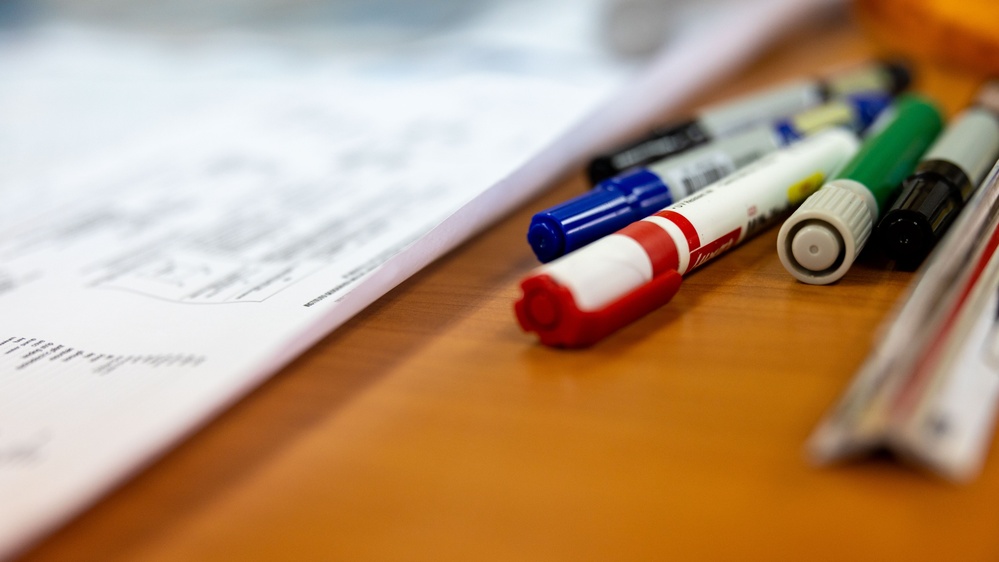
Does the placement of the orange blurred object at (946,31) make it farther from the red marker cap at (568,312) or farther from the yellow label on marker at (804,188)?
the red marker cap at (568,312)

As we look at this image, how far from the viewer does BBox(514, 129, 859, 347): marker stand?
1.07 feet

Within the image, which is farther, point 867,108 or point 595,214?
point 867,108

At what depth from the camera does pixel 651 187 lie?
42 cm

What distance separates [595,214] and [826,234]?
10 centimetres

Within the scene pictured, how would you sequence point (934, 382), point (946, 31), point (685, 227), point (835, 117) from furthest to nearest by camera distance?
point (946, 31)
point (835, 117)
point (685, 227)
point (934, 382)

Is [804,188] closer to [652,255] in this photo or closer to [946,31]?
[652,255]

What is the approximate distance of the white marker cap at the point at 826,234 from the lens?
0.35 meters

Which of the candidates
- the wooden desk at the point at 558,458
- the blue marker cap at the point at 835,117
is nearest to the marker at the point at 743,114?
the blue marker cap at the point at 835,117

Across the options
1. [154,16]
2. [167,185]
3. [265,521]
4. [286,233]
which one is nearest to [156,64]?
[154,16]

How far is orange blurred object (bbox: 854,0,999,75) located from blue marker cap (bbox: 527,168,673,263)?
41cm

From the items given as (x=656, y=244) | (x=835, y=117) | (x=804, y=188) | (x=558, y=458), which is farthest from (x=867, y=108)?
(x=558, y=458)

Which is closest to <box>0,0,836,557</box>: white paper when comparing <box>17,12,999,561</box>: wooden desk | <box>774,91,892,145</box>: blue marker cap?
<box>17,12,999,561</box>: wooden desk

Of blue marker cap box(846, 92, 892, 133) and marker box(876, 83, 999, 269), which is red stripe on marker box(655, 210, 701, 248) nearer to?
marker box(876, 83, 999, 269)

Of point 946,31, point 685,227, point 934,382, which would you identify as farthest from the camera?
point 946,31
